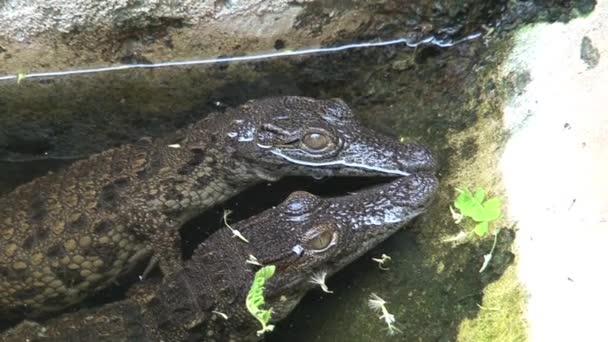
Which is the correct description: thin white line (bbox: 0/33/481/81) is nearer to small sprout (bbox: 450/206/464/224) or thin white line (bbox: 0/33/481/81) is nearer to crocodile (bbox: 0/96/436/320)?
crocodile (bbox: 0/96/436/320)

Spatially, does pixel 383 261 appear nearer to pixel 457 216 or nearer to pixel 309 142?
pixel 457 216

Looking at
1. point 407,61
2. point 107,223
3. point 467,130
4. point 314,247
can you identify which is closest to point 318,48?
point 407,61

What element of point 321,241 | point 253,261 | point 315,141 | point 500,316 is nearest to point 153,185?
point 253,261

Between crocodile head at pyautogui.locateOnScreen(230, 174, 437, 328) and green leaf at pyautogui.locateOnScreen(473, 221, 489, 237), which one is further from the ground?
green leaf at pyautogui.locateOnScreen(473, 221, 489, 237)

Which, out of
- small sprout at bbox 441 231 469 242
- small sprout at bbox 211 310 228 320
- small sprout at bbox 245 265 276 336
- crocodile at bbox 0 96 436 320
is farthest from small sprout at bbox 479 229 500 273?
small sprout at bbox 211 310 228 320

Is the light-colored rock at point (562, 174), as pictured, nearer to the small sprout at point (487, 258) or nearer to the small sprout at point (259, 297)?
the small sprout at point (487, 258)

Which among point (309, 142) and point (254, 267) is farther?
point (309, 142)
